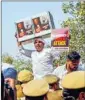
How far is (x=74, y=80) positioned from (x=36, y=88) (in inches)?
15.5

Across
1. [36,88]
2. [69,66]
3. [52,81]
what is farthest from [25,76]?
[69,66]

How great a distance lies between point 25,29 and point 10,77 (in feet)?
1.69

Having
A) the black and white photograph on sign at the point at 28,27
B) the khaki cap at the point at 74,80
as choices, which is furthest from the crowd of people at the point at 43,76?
the black and white photograph on sign at the point at 28,27

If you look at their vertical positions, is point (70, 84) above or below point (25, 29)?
below

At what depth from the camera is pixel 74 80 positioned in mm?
5652

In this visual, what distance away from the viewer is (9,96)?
5734 millimetres

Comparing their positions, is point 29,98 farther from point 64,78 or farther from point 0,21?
point 0,21

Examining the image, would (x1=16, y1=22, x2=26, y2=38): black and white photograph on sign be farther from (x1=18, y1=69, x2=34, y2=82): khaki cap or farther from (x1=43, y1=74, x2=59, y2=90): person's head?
(x1=43, y1=74, x2=59, y2=90): person's head

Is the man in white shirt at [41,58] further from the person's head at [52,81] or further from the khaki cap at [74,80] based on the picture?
the khaki cap at [74,80]

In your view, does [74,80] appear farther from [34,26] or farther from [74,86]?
[34,26]

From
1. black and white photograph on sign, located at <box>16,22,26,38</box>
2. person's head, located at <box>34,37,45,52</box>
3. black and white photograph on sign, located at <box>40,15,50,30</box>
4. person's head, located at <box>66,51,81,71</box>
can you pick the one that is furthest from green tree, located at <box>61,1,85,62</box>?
black and white photograph on sign, located at <box>16,22,26,38</box>

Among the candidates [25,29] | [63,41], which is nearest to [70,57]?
[63,41]

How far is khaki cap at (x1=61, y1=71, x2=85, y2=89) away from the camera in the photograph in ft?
18.5

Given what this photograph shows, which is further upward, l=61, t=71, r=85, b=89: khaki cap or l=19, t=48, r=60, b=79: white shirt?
l=19, t=48, r=60, b=79: white shirt
